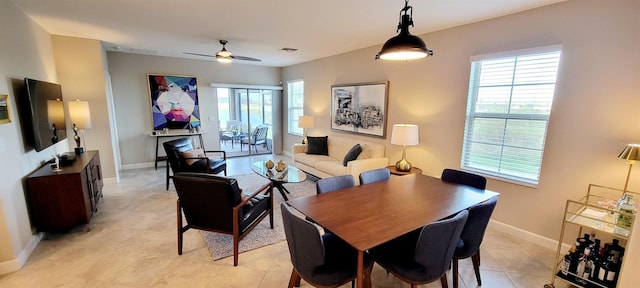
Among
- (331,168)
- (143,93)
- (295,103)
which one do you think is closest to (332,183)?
(331,168)

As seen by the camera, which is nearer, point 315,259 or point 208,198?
point 315,259

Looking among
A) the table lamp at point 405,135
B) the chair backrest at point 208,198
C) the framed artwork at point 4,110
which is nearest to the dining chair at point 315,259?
the chair backrest at point 208,198

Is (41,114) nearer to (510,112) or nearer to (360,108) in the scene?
(360,108)

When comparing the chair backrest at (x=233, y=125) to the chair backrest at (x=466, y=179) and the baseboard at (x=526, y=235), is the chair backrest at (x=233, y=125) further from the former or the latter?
the baseboard at (x=526, y=235)

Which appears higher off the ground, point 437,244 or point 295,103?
point 295,103

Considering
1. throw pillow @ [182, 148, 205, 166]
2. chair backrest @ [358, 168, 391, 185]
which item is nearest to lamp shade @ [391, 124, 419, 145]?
chair backrest @ [358, 168, 391, 185]

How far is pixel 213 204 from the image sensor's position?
2.31 meters

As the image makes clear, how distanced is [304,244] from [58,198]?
2883mm

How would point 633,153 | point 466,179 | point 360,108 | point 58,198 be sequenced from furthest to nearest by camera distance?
1. point 360,108
2. point 58,198
3. point 466,179
4. point 633,153

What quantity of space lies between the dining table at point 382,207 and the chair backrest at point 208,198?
65cm

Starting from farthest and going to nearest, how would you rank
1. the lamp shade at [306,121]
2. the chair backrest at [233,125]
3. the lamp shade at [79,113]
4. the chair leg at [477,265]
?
1. the chair backrest at [233,125]
2. the lamp shade at [306,121]
3. the lamp shade at [79,113]
4. the chair leg at [477,265]

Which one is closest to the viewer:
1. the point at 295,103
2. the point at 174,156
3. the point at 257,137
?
the point at 174,156

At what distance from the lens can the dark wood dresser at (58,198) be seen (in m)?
2.62

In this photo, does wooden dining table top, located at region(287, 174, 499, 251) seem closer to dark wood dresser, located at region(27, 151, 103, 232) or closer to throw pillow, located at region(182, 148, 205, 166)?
dark wood dresser, located at region(27, 151, 103, 232)
